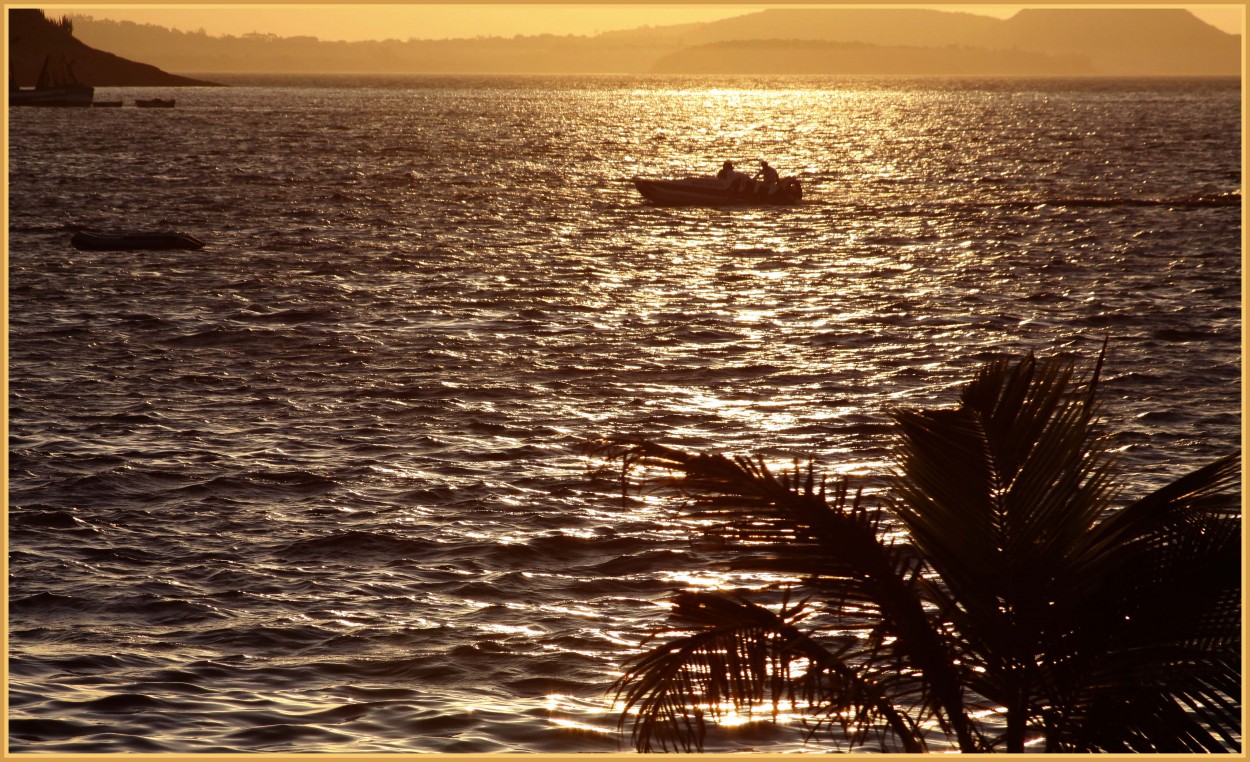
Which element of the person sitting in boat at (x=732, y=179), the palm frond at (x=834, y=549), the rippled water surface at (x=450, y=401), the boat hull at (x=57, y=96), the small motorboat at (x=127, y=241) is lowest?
the rippled water surface at (x=450, y=401)

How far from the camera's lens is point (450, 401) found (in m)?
27.8

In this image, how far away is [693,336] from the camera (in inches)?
1401

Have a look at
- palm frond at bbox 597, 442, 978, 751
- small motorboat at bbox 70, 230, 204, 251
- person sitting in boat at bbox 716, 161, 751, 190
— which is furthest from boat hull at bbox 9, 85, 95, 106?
palm frond at bbox 597, 442, 978, 751

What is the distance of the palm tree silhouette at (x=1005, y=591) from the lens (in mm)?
8055

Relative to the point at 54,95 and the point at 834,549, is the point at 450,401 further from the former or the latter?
the point at 54,95

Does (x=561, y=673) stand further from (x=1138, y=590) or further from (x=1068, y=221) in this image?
(x=1068, y=221)

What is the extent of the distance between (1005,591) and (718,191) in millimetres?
57877

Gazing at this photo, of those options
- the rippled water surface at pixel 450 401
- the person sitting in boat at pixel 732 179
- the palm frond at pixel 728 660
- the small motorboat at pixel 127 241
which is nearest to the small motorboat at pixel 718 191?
the person sitting in boat at pixel 732 179

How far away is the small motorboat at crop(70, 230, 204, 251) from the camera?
161 ft

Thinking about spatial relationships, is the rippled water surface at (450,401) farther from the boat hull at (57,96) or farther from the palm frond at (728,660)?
the boat hull at (57,96)

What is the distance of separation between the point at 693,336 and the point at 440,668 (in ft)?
70.7

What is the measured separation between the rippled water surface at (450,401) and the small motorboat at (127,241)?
70 centimetres

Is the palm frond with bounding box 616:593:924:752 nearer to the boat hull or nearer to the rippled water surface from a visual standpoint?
the rippled water surface

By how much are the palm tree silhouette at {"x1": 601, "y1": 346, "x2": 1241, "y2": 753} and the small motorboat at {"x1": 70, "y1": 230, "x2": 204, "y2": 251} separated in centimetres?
4507
